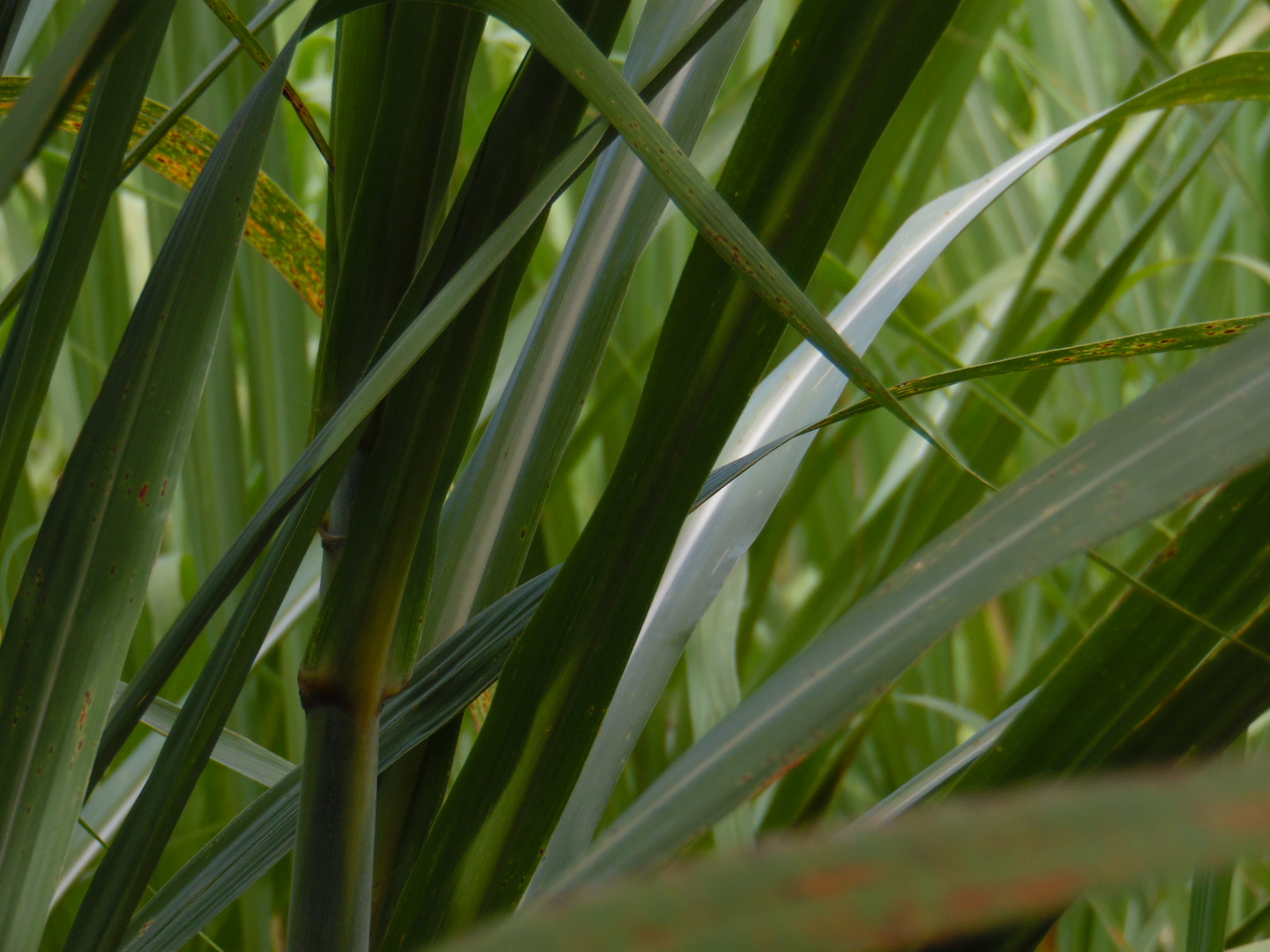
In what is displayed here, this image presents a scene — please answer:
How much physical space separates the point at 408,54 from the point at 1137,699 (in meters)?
0.21

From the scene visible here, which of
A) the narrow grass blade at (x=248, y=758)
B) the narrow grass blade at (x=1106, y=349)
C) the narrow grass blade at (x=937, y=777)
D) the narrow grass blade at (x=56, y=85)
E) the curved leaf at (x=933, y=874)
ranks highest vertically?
Result: the narrow grass blade at (x=56, y=85)

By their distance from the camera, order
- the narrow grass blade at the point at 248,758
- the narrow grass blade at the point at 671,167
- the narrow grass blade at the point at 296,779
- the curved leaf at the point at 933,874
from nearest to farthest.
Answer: the curved leaf at the point at 933,874 < the narrow grass blade at the point at 671,167 < the narrow grass blade at the point at 296,779 < the narrow grass blade at the point at 248,758

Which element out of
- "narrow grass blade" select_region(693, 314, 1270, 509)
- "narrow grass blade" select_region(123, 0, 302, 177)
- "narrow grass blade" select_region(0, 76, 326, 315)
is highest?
"narrow grass blade" select_region(0, 76, 326, 315)

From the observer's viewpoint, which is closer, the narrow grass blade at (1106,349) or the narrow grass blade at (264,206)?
the narrow grass blade at (1106,349)

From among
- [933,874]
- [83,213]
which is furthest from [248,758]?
[933,874]

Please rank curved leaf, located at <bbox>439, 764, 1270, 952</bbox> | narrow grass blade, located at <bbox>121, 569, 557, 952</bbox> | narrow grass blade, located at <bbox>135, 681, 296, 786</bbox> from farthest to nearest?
narrow grass blade, located at <bbox>135, 681, 296, 786</bbox> → narrow grass blade, located at <bbox>121, 569, 557, 952</bbox> → curved leaf, located at <bbox>439, 764, 1270, 952</bbox>

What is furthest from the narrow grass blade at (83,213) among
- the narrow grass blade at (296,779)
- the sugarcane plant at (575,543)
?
the narrow grass blade at (296,779)

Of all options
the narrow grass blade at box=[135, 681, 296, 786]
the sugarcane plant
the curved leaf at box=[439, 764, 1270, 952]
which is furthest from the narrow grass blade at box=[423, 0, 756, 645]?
the curved leaf at box=[439, 764, 1270, 952]

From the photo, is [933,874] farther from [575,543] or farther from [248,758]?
[248,758]

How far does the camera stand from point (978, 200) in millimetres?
385

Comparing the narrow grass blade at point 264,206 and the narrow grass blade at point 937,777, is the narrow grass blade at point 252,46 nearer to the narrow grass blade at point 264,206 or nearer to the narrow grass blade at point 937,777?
the narrow grass blade at point 264,206

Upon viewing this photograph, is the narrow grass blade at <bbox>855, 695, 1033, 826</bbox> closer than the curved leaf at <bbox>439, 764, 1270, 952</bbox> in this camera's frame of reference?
No

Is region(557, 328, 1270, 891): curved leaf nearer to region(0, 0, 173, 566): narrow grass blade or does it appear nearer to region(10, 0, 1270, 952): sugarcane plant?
region(10, 0, 1270, 952): sugarcane plant

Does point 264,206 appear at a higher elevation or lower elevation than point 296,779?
higher
